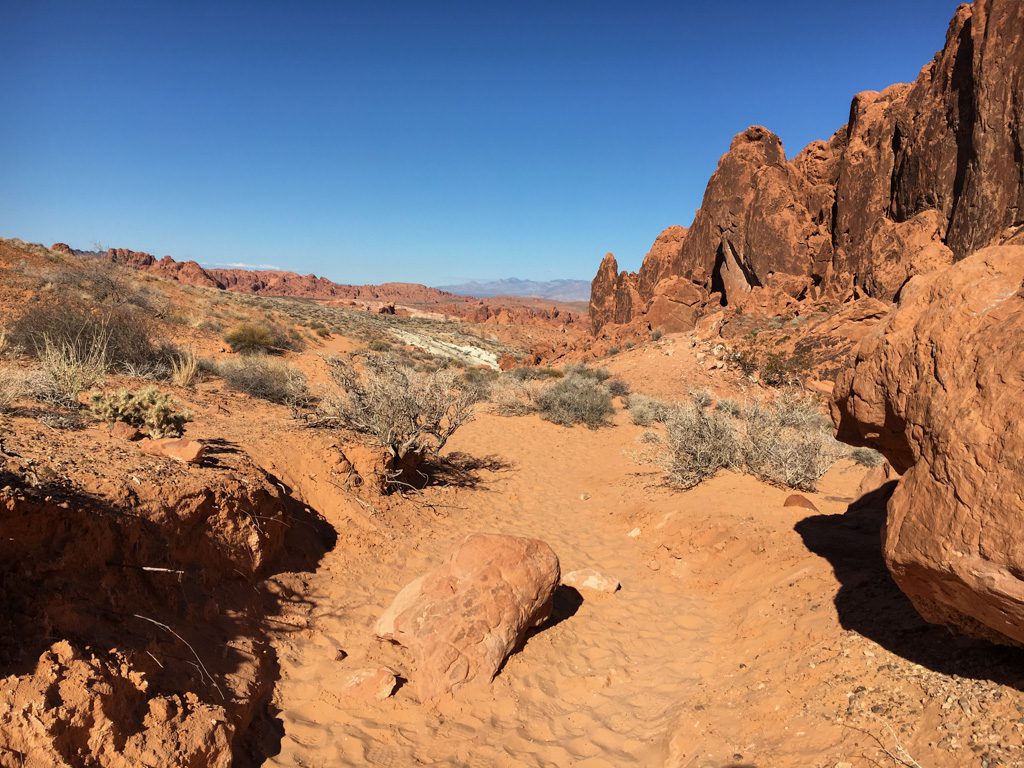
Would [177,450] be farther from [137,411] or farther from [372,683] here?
[372,683]

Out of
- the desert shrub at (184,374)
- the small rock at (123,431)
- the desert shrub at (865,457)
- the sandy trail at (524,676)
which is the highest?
the desert shrub at (184,374)

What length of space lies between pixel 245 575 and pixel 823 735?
13.2 feet

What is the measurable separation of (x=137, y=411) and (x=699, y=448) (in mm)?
7281

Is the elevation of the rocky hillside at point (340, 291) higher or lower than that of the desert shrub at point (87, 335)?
higher

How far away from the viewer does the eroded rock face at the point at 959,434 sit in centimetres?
185

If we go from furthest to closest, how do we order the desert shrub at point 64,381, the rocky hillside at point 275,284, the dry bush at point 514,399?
1. the rocky hillside at point 275,284
2. the dry bush at point 514,399
3. the desert shrub at point 64,381

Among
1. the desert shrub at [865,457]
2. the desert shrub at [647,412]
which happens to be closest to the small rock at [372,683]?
the desert shrub at [865,457]

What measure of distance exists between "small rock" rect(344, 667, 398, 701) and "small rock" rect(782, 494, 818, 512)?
507 cm

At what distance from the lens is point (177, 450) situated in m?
4.66

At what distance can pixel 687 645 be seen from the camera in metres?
4.44

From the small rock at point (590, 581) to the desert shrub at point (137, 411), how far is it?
4382 mm

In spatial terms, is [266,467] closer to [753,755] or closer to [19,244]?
[753,755]

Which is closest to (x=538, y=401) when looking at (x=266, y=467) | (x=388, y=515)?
(x=388, y=515)

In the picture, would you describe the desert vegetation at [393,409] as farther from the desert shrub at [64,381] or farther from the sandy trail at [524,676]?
the desert shrub at [64,381]
